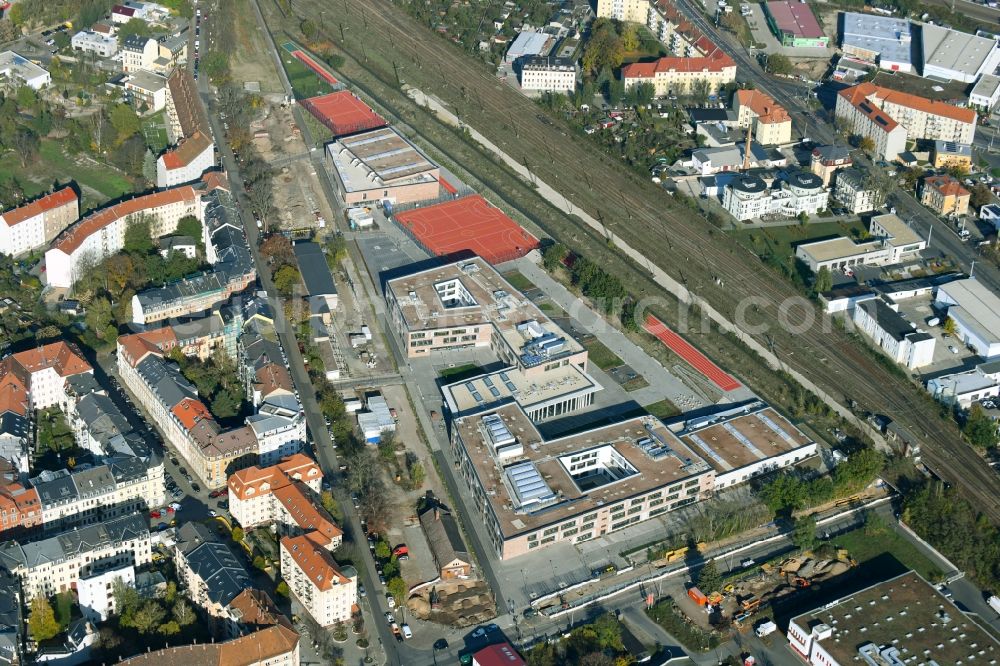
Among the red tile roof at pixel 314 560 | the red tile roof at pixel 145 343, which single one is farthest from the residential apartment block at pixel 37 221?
the red tile roof at pixel 314 560

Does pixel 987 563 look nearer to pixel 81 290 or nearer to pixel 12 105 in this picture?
pixel 81 290

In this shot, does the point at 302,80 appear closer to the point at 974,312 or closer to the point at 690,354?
the point at 690,354

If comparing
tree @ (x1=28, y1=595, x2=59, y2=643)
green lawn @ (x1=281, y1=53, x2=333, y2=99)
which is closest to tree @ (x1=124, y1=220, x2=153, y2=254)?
green lawn @ (x1=281, y1=53, x2=333, y2=99)

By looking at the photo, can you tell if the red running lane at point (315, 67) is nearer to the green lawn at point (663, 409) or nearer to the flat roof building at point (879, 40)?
the flat roof building at point (879, 40)

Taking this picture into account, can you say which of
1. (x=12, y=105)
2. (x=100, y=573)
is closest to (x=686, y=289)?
(x=100, y=573)

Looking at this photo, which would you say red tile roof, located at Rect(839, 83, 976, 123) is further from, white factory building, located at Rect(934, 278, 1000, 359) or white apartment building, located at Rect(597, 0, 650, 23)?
white apartment building, located at Rect(597, 0, 650, 23)

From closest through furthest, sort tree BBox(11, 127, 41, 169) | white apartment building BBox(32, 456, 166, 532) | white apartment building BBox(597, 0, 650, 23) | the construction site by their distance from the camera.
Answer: the construction site < white apartment building BBox(32, 456, 166, 532) < tree BBox(11, 127, 41, 169) < white apartment building BBox(597, 0, 650, 23)
